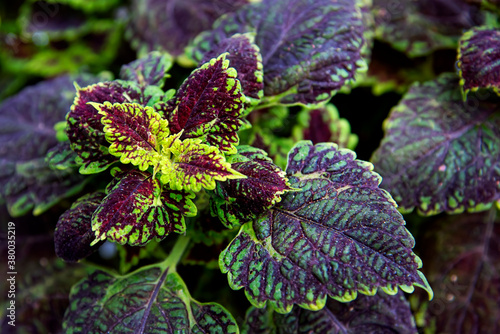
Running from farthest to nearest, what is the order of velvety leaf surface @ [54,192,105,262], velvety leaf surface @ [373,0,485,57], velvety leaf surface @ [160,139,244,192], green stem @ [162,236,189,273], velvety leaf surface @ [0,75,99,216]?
velvety leaf surface @ [373,0,485,57] → velvety leaf surface @ [0,75,99,216] → green stem @ [162,236,189,273] → velvety leaf surface @ [54,192,105,262] → velvety leaf surface @ [160,139,244,192]

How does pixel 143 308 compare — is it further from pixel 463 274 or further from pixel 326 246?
pixel 463 274

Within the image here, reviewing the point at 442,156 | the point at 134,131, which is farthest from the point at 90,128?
the point at 442,156


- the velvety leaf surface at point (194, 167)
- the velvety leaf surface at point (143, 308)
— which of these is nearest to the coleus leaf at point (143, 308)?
the velvety leaf surface at point (143, 308)

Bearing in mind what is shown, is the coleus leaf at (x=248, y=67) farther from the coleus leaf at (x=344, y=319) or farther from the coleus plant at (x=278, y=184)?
the coleus leaf at (x=344, y=319)

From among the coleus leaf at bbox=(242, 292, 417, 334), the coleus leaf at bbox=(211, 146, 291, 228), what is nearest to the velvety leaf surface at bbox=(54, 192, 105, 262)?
the coleus leaf at bbox=(211, 146, 291, 228)

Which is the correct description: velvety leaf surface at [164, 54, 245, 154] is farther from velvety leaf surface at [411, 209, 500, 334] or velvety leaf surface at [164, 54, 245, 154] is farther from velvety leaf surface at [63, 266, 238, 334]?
velvety leaf surface at [411, 209, 500, 334]

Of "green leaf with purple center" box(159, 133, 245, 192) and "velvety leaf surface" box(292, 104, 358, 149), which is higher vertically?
"green leaf with purple center" box(159, 133, 245, 192)
